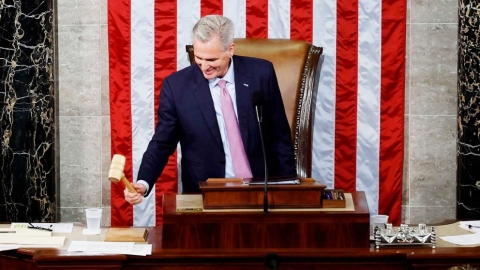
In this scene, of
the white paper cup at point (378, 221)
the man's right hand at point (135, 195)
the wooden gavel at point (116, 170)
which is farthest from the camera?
the white paper cup at point (378, 221)

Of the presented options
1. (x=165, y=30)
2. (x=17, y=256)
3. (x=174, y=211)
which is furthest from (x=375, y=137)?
(x=17, y=256)

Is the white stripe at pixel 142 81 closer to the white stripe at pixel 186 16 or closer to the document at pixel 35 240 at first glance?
the white stripe at pixel 186 16

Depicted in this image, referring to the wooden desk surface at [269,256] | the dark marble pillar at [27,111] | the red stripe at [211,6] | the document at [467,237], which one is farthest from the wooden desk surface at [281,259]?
the red stripe at [211,6]

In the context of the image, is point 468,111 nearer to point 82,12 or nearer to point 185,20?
point 185,20

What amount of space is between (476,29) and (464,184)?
98cm

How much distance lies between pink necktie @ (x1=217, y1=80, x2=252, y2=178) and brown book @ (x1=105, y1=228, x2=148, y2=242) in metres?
0.77

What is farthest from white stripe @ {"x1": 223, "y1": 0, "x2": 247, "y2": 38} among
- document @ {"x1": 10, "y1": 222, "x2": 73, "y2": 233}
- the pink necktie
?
document @ {"x1": 10, "y1": 222, "x2": 73, "y2": 233}

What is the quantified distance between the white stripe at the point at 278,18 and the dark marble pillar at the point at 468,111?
1.09 metres

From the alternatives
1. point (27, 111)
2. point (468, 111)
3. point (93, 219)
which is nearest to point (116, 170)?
point (93, 219)

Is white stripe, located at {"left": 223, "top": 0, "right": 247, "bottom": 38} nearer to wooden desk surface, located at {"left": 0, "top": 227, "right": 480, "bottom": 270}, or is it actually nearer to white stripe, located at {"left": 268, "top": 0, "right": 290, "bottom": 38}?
white stripe, located at {"left": 268, "top": 0, "right": 290, "bottom": 38}

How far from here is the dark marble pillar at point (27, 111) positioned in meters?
5.18

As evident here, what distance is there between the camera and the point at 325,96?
17.9 feet

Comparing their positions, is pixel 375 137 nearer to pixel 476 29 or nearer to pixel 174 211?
pixel 476 29

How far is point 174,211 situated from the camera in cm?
346
